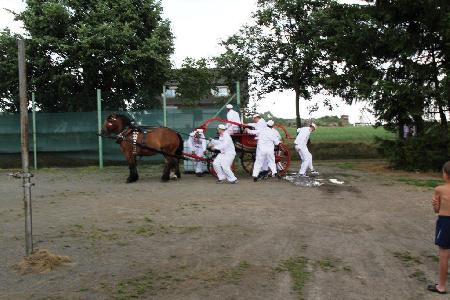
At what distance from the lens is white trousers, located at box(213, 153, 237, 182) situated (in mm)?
14336

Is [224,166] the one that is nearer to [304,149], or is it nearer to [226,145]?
[226,145]

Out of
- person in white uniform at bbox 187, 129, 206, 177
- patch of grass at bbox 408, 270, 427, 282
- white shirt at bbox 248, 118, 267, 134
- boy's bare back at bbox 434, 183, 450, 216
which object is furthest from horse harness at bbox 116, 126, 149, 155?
boy's bare back at bbox 434, 183, 450, 216

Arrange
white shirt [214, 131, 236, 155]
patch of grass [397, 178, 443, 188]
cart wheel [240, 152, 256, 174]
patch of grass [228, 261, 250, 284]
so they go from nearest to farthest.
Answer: patch of grass [228, 261, 250, 284], patch of grass [397, 178, 443, 188], white shirt [214, 131, 236, 155], cart wheel [240, 152, 256, 174]

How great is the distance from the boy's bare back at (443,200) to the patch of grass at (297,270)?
59.7 inches

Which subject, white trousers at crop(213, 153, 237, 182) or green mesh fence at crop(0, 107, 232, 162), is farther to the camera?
green mesh fence at crop(0, 107, 232, 162)

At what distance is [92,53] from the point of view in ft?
68.5

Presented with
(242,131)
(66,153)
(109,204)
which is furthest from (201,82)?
(109,204)

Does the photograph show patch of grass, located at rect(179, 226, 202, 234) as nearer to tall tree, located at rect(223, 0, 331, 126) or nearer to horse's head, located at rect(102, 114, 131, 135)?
horse's head, located at rect(102, 114, 131, 135)

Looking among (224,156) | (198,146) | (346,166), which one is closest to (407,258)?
(224,156)

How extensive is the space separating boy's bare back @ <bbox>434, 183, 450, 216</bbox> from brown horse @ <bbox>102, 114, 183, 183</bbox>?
33.3 feet

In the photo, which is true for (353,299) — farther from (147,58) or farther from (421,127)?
(147,58)

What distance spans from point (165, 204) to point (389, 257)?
5.29m

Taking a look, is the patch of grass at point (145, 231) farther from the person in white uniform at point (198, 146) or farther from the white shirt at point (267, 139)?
the person in white uniform at point (198, 146)

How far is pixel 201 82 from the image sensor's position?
28969mm
